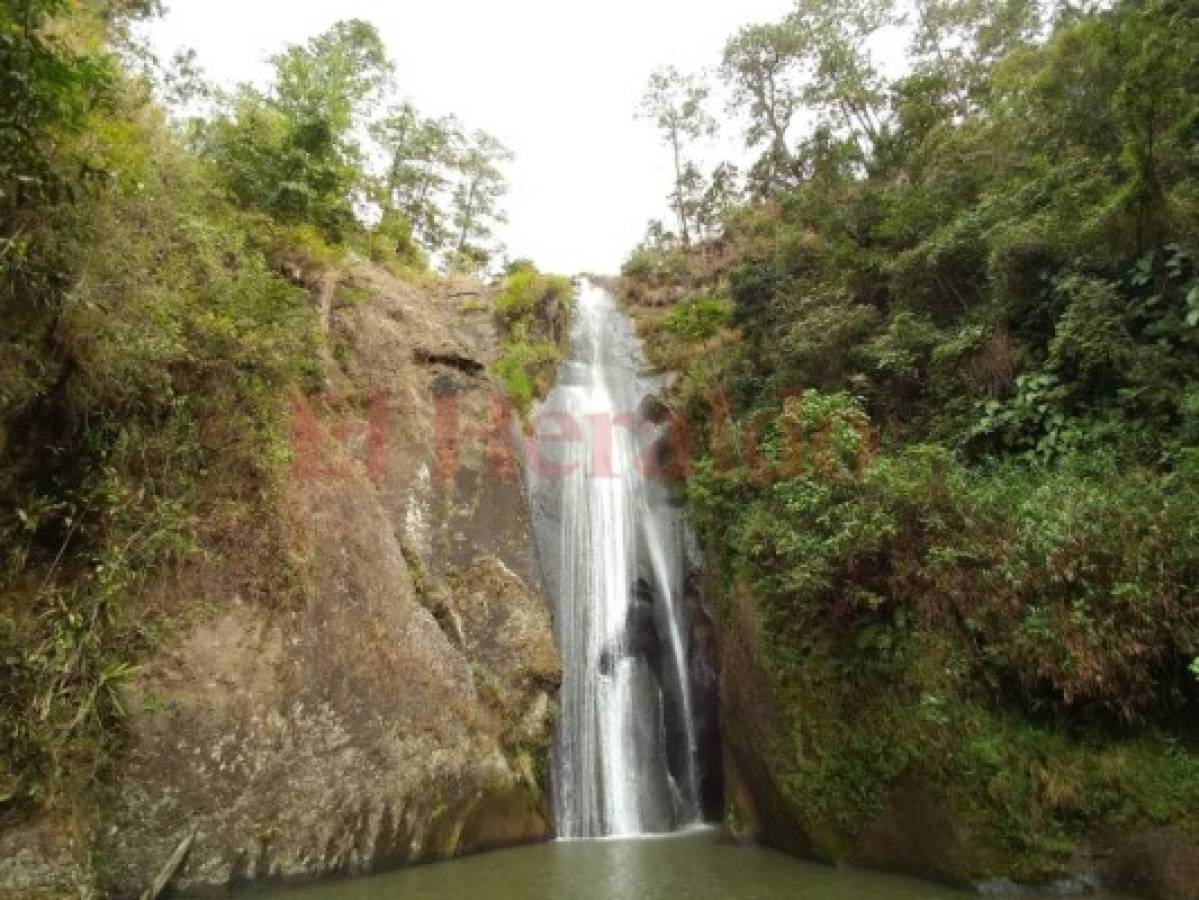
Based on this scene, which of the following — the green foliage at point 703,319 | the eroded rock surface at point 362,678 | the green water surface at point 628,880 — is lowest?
the green water surface at point 628,880

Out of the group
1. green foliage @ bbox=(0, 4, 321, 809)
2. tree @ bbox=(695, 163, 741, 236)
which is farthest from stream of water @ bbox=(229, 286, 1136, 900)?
tree @ bbox=(695, 163, 741, 236)

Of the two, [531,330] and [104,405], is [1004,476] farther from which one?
[531,330]

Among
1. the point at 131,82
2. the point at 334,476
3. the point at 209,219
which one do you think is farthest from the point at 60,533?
the point at 131,82

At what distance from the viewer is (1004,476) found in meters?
8.00

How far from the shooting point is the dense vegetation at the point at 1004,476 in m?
5.92

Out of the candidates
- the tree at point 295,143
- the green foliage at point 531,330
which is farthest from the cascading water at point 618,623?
the tree at point 295,143

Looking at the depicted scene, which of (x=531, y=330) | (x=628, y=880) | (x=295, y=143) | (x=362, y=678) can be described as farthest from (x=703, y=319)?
(x=628, y=880)

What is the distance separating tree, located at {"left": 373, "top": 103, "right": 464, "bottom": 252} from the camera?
21.8 metres

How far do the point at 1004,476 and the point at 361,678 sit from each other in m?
7.65

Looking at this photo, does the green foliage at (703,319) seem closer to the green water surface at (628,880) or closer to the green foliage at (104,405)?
the green foliage at (104,405)

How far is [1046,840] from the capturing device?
5801 millimetres

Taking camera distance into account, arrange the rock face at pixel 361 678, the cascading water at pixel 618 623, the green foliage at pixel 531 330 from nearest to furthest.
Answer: the rock face at pixel 361 678 → the cascading water at pixel 618 623 → the green foliage at pixel 531 330

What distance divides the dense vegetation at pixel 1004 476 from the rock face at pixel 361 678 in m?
3.42

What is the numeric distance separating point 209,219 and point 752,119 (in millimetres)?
19965
